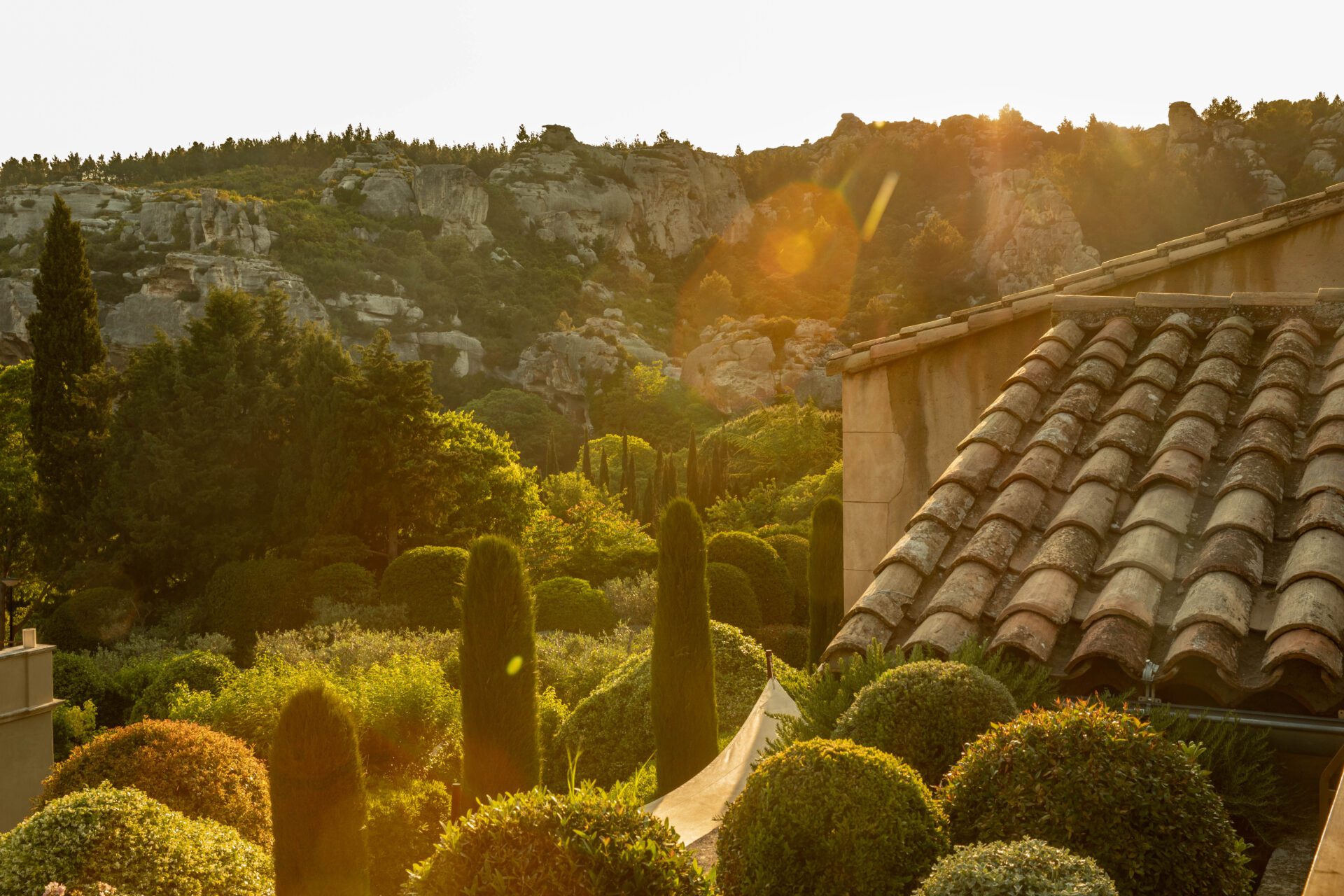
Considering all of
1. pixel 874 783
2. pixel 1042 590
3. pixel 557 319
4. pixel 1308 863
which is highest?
pixel 557 319

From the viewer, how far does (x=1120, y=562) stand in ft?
14.2


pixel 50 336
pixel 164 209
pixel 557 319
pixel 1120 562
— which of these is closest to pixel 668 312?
pixel 557 319

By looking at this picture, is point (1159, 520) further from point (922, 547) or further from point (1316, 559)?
point (922, 547)

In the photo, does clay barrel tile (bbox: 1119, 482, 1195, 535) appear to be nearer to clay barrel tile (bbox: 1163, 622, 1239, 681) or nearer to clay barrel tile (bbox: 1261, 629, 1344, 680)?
clay barrel tile (bbox: 1163, 622, 1239, 681)

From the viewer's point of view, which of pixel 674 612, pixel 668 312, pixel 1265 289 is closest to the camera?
pixel 1265 289

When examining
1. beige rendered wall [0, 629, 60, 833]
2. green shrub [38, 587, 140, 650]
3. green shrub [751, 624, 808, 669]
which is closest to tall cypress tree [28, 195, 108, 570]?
green shrub [38, 587, 140, 650]

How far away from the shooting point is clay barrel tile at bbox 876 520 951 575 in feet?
15.9

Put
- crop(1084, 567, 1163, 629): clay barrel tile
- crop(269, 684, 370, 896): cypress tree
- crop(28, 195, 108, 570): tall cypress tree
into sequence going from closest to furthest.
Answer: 1. crop(1084, 567, 1163, 629): clay barrel tile
2. crop(269, 684, 370, 896): cypress tree
3. crop(28, 195, 108, 570): tall cypress tree

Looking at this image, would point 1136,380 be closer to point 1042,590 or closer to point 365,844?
point 1042,590

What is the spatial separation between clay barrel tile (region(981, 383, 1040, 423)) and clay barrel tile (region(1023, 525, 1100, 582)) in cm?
120

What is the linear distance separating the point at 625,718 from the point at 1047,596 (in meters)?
9.11

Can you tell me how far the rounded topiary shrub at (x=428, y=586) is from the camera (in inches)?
925

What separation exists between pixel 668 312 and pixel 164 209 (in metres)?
44.7

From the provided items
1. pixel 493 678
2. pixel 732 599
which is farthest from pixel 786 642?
pixel 493 678
